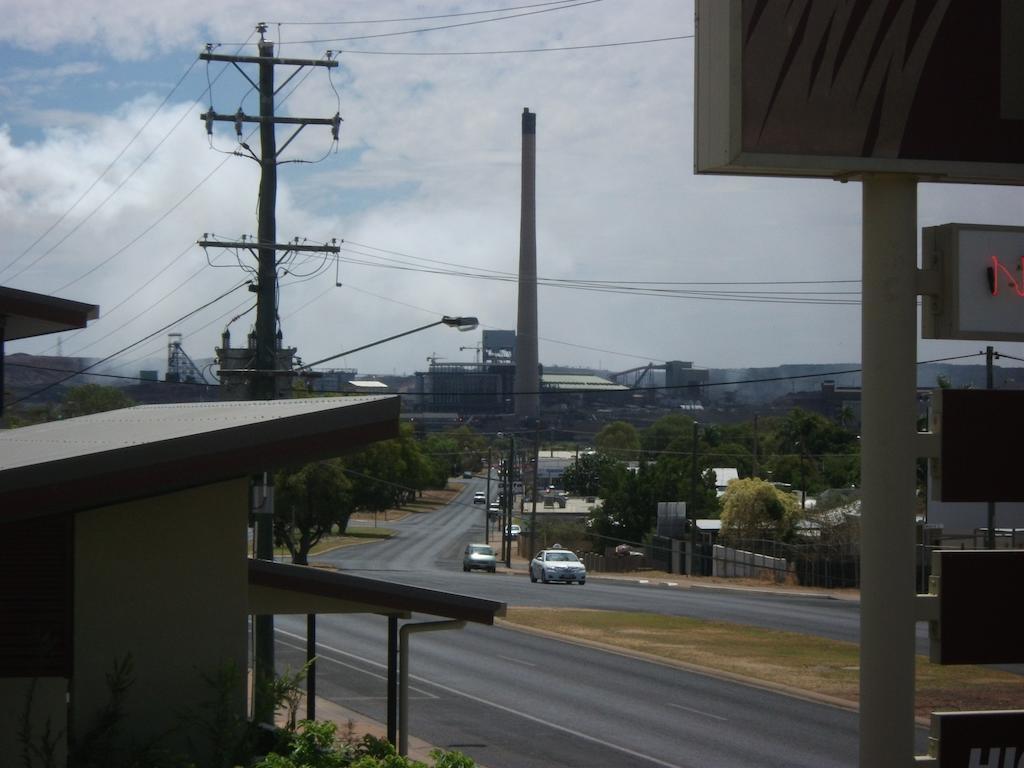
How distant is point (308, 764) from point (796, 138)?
5.10m

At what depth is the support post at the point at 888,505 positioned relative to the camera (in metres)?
6.46

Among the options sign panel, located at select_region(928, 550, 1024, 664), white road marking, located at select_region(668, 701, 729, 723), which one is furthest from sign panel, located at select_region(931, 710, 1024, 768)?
white road marking, located at select_region(668, 701, 729, 723)

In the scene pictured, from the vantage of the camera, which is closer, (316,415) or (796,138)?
(796,138)

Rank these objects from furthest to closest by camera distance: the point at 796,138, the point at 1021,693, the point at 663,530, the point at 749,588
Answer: the point at 663,530, the point at 749,588, the point at 1021,693, the point at 796,138

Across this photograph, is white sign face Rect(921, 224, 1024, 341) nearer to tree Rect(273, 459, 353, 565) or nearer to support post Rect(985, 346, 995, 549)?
support post Rect(985, 346, 995, 549)

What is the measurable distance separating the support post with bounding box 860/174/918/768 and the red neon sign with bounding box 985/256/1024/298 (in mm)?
388

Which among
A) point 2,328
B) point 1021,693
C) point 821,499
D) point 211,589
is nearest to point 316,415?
point 211,589

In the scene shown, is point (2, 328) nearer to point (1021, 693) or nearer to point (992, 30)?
point (992, 30)

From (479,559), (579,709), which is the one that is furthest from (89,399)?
(579,709)

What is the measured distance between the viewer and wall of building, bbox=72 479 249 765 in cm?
781

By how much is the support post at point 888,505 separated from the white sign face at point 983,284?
8.7 inches

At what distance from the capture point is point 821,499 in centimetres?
7144

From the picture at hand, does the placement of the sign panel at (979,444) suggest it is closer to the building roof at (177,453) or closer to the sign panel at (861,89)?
the sign panel at (861,89)

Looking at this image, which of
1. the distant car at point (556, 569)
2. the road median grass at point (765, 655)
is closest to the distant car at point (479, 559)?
the distant car at point (556, 569)
